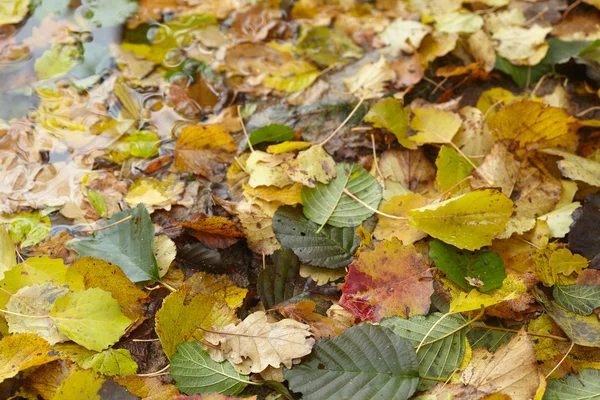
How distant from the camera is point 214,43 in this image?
2.27 meters

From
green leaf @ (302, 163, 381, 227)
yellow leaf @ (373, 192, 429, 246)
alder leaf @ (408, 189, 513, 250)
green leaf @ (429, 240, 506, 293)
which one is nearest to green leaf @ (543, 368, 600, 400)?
green leaf @ (429, 240, 506, 293)

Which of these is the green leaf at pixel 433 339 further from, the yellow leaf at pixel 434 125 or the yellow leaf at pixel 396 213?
the yellow leaf at pixel 434 125

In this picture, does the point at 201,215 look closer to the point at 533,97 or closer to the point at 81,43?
the point at 81,43

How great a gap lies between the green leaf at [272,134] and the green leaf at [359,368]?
30.4 inches

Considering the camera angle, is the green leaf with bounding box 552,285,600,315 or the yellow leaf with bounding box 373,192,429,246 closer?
the green leaf with bounding box 552,285,600,315

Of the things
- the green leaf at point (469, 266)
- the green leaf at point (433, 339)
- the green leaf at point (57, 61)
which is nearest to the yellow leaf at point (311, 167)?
the green leaf at point (469, 266)

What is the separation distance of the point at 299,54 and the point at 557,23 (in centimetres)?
117

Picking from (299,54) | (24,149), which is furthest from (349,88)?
(24,149)

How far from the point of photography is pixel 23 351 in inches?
50.9

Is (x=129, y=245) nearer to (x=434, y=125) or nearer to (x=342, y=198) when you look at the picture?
(x=342, y=198)

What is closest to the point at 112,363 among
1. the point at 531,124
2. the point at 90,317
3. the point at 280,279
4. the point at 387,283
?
the point at 90,317

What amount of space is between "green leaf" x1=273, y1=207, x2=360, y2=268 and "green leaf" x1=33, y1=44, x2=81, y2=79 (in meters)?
1.16

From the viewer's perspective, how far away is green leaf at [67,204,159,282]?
1.48m

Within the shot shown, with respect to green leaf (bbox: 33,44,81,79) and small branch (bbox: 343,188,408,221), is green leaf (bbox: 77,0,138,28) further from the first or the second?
small branch (bbox: 343,188,408,221)
